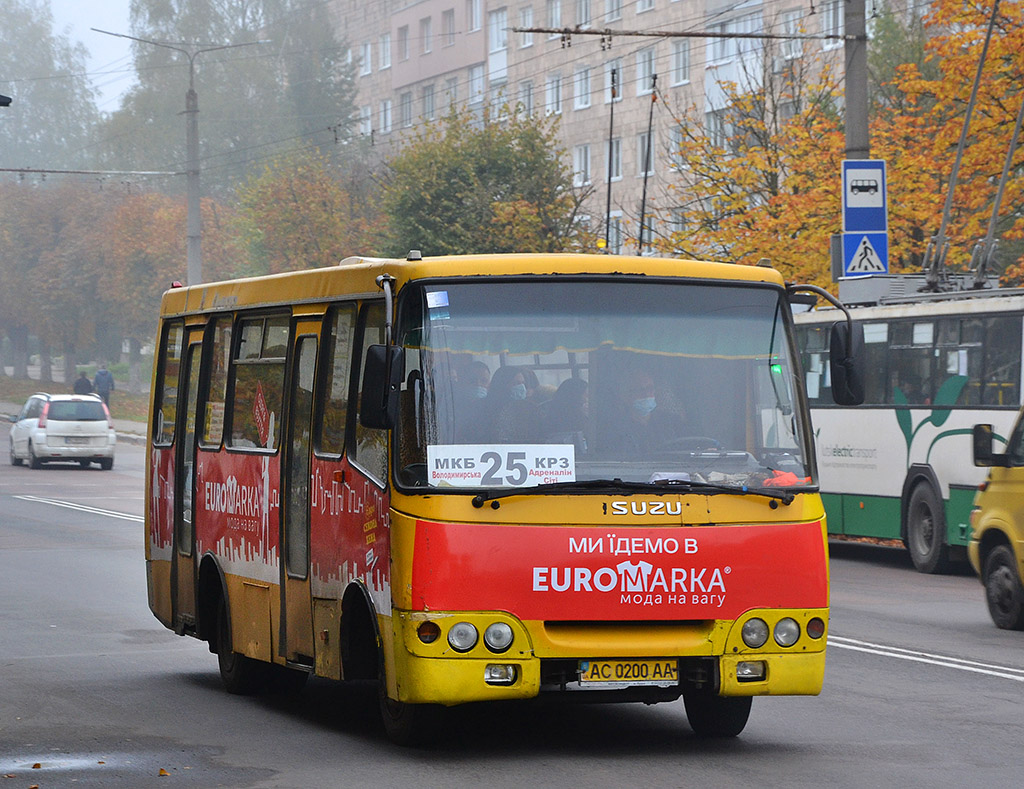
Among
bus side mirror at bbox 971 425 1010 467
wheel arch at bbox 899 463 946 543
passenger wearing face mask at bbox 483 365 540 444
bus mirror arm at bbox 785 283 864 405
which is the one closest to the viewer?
passenger wearing face mask at bbox 483 365 540 444

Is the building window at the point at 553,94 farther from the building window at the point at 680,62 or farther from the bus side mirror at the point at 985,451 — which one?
the bus side mirror at the point at 985,451

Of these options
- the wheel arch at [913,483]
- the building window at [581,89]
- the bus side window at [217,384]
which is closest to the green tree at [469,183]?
the building window at [581,89]

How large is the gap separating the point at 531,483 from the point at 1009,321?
12.6 metres

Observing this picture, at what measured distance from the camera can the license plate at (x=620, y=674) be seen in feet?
27.5

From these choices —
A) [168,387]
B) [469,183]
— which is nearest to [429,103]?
[469,183]

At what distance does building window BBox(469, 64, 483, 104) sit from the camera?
3051 inches

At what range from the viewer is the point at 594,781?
8070 millimetres

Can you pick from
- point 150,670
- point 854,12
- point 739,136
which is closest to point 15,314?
point 739,136

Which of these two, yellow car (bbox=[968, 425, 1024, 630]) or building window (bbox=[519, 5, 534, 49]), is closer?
yellow car (bbox=[968, 425, 1024, 630])

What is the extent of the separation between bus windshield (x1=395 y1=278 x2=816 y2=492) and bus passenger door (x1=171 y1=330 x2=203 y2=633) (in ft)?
12.0

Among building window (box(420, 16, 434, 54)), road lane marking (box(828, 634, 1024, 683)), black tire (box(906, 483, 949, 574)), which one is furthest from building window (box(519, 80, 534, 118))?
road lane marking (box(828, 634, 1024, 683))

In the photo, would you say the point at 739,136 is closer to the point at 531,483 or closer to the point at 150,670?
the point at 150,670

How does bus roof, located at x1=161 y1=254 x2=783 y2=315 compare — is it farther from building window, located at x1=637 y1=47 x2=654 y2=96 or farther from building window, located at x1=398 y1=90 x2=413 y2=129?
building window, located at x1=398 y1=90 x2=413 y2=129

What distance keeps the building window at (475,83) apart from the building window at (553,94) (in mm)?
7285
